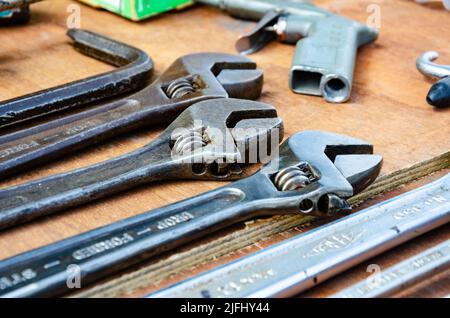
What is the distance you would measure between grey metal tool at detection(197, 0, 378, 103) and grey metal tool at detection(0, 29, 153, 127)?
0.29 metres

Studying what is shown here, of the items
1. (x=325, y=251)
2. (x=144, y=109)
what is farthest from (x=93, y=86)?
(x=325, y=251)

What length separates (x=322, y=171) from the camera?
1.14 meters

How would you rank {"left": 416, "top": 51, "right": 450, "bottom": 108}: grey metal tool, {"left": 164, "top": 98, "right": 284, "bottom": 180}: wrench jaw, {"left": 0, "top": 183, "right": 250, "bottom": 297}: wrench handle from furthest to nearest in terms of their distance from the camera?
{"left": 416, "top": 51, "right": 450, "bottom": 108}: grey metal tool
{"left": 164, "top": 98, "right": 284, "bottom": 180}: wrench jaw
{"left": 0, "top": 183, "right": 250, "bottom": 297}: wrench handle

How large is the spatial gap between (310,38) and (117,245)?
Result: 806 millimetres

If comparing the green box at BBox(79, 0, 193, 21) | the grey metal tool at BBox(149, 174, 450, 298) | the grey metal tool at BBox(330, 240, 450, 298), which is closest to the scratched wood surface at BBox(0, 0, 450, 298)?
the green box at BBox(79, 0, 193, 21)

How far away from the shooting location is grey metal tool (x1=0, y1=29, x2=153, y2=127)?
1358mm

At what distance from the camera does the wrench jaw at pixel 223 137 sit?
1197 millimetres

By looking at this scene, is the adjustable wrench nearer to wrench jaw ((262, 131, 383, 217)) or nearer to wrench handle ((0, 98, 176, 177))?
wrench handle ((0, 98, 176, 177))

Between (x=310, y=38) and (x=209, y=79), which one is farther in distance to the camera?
(x=310, y=38)

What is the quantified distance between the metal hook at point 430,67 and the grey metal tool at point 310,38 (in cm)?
14

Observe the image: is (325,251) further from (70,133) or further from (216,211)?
(70,133)

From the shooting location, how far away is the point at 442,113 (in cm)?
148

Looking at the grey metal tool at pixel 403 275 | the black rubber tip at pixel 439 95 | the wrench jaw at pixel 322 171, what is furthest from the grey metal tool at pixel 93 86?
the grey metal tool at pixel 403 275

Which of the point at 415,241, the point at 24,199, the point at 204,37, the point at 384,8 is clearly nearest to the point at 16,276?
the point at 24,199
